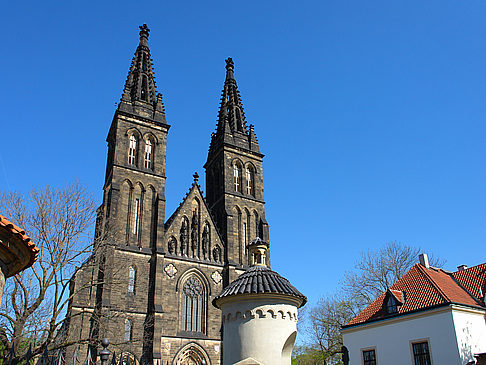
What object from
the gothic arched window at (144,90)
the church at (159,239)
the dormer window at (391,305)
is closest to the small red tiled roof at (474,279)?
the dormer window at (391,305)

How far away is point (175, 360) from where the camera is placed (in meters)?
28.0

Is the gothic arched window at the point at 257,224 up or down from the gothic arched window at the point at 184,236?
up

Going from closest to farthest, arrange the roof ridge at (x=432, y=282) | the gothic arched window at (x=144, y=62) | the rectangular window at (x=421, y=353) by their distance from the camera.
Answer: the rectangular window at (x=421, y=353)
the roof ridge at (x=432, y=282)
the gothic arched window at (x=144, y=62)

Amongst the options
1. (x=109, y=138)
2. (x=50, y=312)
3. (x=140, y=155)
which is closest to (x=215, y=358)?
(x=50, y=312)

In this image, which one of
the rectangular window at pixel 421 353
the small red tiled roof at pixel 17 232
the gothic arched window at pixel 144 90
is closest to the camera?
the small red tiled roof at pixel 17 232

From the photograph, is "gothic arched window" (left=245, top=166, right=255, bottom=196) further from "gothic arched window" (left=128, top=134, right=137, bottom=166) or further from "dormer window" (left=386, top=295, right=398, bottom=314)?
"dormer window" (left=386, top=295, right=398, bottom=314)

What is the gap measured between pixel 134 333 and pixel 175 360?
3.23 meters

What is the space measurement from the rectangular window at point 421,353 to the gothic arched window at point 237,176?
802 inches

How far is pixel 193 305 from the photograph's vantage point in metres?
30.9

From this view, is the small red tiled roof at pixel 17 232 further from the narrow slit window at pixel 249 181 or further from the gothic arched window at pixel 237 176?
the narrow slit window at pixel 249 181

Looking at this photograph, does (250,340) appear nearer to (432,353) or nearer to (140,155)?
(432,353)

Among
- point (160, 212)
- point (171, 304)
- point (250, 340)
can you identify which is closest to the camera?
point (250, 340)

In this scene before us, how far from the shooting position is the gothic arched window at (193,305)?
3023cm

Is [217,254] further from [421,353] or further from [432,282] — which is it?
[421,353]
